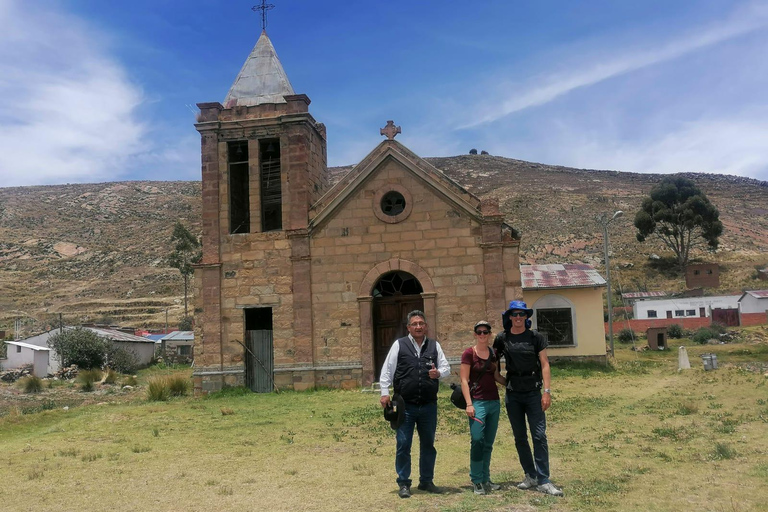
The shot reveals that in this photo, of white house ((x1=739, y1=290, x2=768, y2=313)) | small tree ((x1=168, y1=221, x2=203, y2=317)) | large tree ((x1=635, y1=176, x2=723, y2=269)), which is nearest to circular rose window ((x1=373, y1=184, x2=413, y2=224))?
small tree ((x1=168, y1=221, x2=203, y2=317))

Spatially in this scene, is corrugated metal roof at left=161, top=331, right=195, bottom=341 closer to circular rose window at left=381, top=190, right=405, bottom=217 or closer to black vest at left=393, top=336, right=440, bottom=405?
circular rose window at left=381, top=190, right=405, bottom=217

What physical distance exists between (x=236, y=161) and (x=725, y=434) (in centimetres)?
1476

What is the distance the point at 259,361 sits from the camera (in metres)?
18.7

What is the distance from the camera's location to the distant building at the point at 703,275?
55406 millimetres

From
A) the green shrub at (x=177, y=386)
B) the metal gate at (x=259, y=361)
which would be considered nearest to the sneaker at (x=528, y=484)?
the metal gate at (x=259, y=361)

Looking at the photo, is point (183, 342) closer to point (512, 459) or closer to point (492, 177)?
point (512, 459)

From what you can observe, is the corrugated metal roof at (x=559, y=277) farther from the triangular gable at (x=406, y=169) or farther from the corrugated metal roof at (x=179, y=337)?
the corrugated metal roof at (x=179, y=337)

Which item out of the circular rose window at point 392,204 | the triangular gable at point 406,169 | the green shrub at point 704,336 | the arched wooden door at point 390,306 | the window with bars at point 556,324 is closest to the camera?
the triangular gable at point 406,169

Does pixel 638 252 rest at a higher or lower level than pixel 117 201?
lower

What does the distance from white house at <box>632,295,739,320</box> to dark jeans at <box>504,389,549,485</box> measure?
42168mm

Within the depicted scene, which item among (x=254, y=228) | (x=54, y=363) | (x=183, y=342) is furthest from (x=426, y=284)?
(x=183, y=342)

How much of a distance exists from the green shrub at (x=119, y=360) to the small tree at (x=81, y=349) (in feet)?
1.15

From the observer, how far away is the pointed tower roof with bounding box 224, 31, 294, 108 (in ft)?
65.3

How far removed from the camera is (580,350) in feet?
78.9
